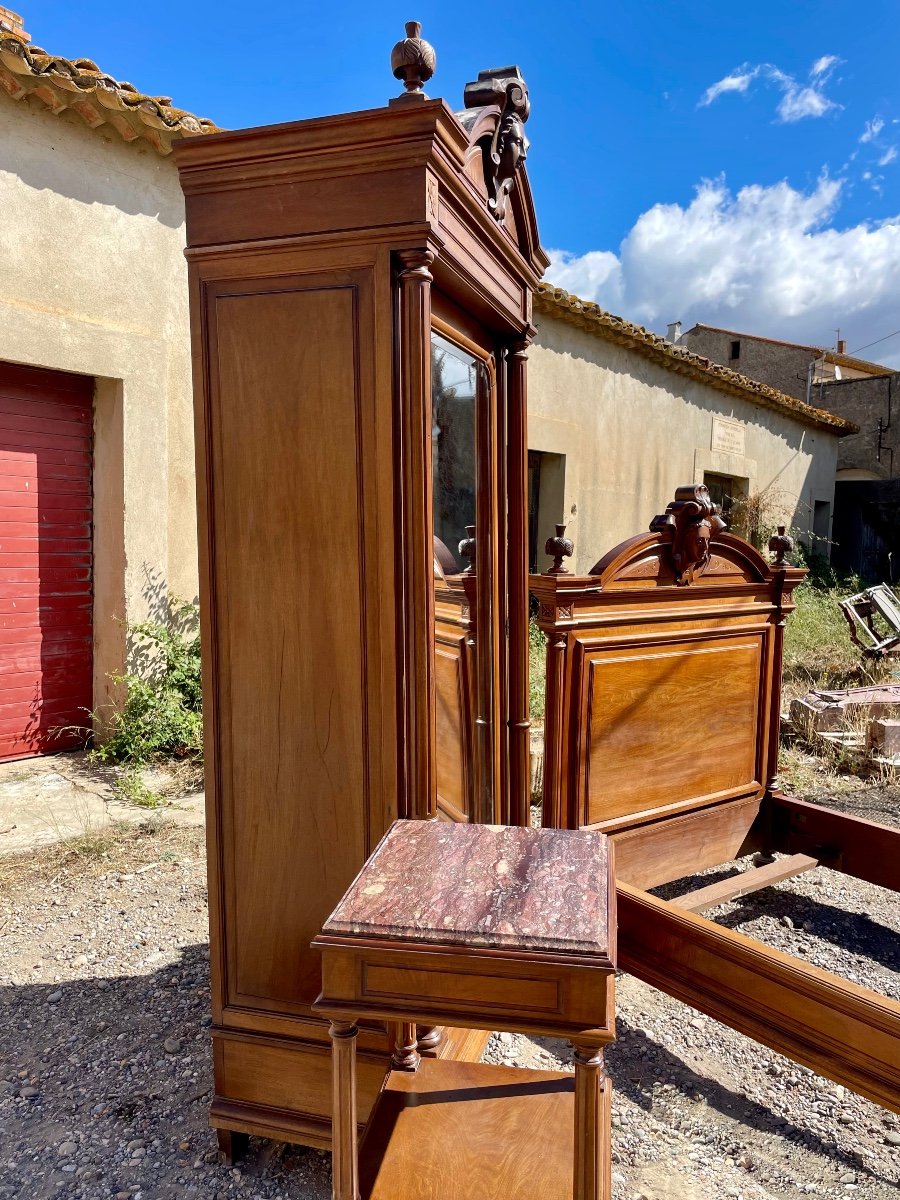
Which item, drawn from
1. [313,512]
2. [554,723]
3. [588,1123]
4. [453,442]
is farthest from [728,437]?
[588,1123]

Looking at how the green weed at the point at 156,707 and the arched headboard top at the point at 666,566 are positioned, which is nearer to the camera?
the arched headboard top at the point at 666,566

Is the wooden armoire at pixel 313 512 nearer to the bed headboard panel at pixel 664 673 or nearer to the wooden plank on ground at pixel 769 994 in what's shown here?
the wooden plank on ground at pixel 769 994

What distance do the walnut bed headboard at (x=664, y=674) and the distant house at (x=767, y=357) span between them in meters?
14.5

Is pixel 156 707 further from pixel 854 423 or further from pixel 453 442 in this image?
pixel 854 423

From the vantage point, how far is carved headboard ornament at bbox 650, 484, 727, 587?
2.70 m

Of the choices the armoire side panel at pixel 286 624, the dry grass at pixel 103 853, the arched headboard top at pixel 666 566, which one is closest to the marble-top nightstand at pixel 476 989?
the armoire side panel at pixel 286 624

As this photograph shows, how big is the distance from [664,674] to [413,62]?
2045mm

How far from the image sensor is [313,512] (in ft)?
5.27

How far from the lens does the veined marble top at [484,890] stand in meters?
1.13

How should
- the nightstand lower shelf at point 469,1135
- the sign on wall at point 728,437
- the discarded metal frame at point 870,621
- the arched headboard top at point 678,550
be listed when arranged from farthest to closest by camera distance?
the sign on wall at point 728,437
the discarded metal frame at point 870,621
the arched headboard top at point 678,550
the nightstand lower shelf at point 469,1135

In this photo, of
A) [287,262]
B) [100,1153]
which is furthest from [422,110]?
[100,1153]

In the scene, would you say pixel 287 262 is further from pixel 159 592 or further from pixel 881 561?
pixel 881 561

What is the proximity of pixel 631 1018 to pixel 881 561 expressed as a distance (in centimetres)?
1351

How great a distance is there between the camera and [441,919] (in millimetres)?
1168
